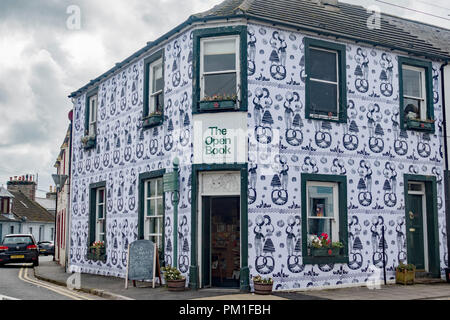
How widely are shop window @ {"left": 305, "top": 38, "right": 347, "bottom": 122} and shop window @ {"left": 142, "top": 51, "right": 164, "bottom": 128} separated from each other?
4.04 meters

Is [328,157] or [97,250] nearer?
[328,157]

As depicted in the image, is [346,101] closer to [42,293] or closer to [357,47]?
[357,47]

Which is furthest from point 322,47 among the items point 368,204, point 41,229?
point 41,229

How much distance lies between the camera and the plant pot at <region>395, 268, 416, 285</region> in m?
13.7

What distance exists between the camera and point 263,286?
11.7 metres

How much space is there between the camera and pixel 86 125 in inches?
754

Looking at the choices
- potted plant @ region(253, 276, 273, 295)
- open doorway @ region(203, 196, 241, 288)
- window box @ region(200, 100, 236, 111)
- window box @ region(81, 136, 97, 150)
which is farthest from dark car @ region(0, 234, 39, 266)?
potted plant @ region(253, 276, 273, 295)

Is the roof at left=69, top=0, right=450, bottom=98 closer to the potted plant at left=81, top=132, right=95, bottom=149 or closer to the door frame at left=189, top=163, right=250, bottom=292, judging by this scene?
the potted plant at left=81, top=132, right=95, bottom=149

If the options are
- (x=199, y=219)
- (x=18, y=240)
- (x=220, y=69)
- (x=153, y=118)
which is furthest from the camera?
(x=18, y=240)

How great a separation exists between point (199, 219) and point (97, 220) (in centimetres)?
656

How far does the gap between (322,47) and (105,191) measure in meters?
8.40

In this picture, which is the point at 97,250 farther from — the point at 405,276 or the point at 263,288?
the point at 405,276

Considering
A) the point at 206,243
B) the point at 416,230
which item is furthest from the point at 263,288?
the point at 416,230

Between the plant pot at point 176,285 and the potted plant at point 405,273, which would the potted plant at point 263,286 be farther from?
A: the potted plant at point 405,273
